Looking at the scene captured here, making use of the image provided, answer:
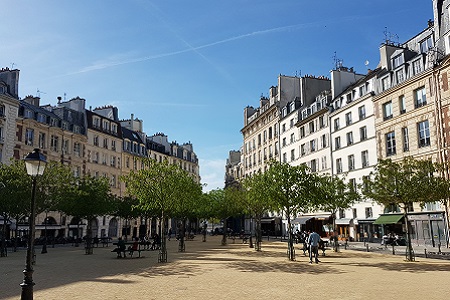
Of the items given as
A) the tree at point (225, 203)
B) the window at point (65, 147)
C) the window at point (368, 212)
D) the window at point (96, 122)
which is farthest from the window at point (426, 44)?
the window at point (96, 122)

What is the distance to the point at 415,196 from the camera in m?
21.2

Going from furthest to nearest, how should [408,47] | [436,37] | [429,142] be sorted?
[408,47] < [436,37] < [429,142]

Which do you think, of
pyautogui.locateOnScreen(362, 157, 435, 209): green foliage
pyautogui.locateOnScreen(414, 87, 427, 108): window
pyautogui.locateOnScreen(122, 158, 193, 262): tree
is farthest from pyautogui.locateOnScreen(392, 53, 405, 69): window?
pyautogui.locateOnScreen(122, 158, 193, 262): tree

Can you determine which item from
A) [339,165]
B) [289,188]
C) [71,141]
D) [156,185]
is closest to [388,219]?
[339,165]

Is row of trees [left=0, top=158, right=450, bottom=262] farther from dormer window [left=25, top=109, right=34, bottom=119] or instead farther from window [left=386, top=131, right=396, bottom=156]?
dormer window [left=25, top=109, right=34, bottom=119]

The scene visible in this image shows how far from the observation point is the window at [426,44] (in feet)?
111

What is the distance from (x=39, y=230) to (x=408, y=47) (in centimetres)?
4216

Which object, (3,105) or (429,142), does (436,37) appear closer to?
(429,142)

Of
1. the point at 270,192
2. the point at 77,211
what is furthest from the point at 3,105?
the point at 270,192

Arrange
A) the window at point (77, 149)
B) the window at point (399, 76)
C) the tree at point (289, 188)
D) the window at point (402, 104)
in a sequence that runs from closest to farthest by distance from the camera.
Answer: the tree at point (289, 188) → the window at point (402, 104) → the window at point (399, 76) → the window at point (77, 149)

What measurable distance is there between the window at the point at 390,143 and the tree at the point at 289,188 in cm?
1364

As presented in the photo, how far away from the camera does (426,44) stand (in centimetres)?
3456

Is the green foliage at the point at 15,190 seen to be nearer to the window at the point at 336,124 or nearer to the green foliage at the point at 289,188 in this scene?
the green foliage at the point at 289,188

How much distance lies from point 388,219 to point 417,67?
12463mm
